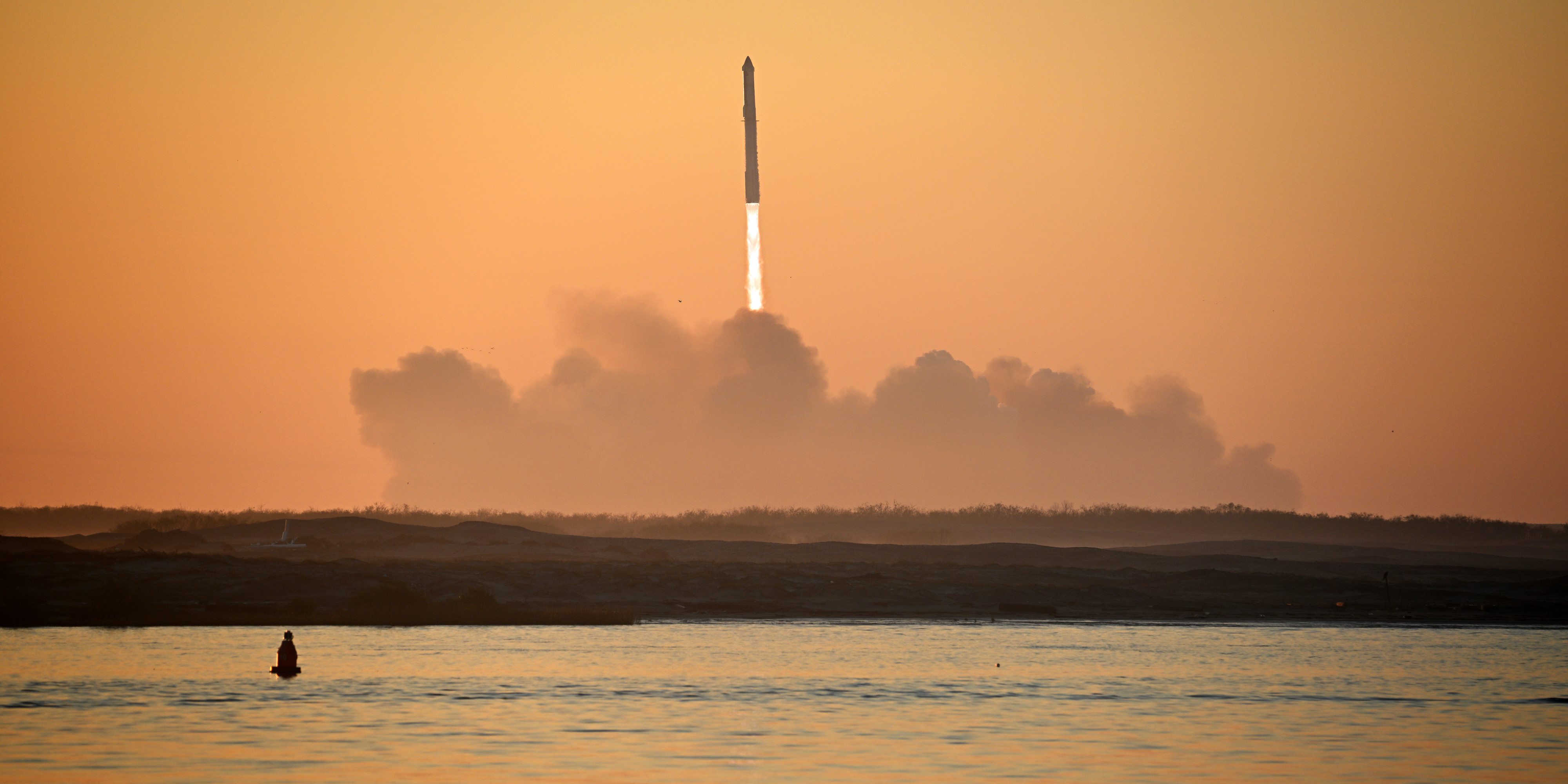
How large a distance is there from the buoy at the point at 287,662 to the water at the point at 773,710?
3.47ft

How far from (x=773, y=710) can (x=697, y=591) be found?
69.1 metres

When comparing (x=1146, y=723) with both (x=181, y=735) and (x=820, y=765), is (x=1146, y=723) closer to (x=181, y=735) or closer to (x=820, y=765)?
(x=820, y=765)

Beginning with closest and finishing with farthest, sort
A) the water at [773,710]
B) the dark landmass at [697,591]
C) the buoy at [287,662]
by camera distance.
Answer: the water at [773,710] → the buoy at [287,662] → the dark landmass at [697,591]

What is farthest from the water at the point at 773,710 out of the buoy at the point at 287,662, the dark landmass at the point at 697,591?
the dark landmass at the point at 697,591

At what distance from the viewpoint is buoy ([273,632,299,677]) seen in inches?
2285

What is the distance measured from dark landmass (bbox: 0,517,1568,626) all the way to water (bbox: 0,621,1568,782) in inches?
672

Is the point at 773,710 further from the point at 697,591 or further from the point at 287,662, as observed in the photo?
the point at 697,591

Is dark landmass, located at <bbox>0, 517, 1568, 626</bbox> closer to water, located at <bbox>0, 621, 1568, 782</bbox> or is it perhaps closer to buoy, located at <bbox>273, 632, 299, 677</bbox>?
water, located at <bbox>0, 621, 1568, 782</bbox>

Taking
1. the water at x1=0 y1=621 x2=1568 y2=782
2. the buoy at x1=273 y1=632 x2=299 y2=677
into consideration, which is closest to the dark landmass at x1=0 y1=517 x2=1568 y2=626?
the water at x1=0 y1=621 x2=1568 y2=782

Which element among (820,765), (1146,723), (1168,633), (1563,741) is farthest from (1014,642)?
(820,765)

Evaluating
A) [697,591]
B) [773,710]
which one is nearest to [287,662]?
[773,710]

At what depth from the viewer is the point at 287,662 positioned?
58.5 metres

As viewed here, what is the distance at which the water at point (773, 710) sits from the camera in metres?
37.5

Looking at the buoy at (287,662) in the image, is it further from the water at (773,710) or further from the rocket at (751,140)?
the rocket at (751,140)
